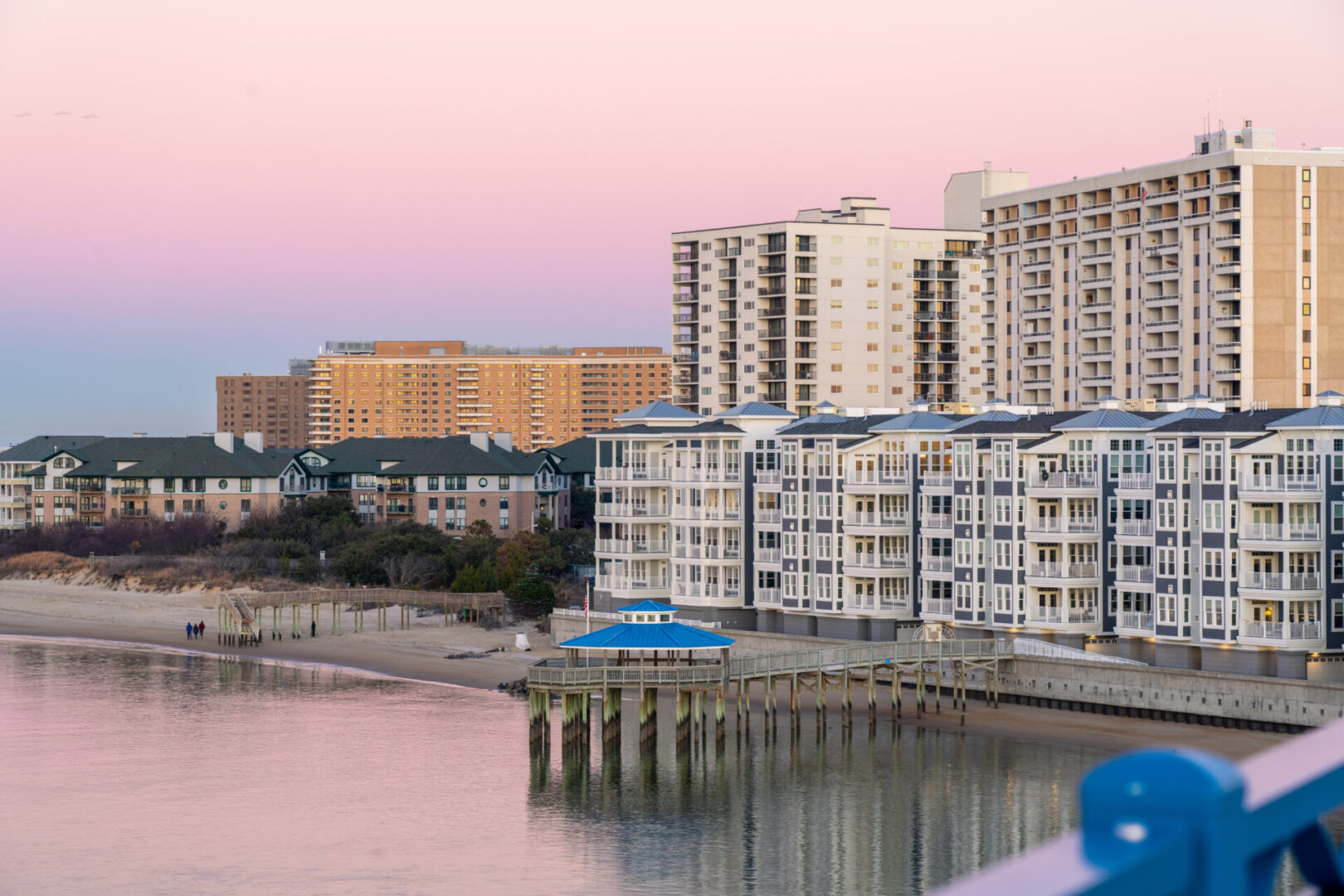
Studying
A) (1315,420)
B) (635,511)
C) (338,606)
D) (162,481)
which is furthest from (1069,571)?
(162,481)

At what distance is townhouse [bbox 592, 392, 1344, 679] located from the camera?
2400 inches

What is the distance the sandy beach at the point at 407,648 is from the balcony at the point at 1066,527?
25.3 feet

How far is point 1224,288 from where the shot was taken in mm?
110188

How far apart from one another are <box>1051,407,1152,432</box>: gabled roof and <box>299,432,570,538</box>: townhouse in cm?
6963

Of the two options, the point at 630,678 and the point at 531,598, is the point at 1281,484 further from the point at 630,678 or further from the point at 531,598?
the point at 531,598

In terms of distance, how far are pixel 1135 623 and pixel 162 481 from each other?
91689mm

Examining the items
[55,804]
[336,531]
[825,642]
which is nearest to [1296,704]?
[825,642]

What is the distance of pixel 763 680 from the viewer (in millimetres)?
64500

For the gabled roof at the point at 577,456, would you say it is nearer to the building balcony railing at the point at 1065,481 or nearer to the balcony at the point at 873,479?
the balcony at the point at 873,479

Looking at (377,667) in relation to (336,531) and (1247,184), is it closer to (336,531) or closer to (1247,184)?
(336,531)

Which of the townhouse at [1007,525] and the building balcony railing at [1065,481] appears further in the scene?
the building balcony railing at [1065,481]

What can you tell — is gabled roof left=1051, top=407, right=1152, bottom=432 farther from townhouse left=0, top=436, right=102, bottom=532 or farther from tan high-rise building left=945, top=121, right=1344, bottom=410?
townhouse left=0, top=436, right=102, bottom=532

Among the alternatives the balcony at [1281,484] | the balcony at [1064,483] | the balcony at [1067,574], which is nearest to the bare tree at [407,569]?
the balcony at [1064,483]

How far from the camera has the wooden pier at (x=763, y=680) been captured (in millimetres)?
59625
